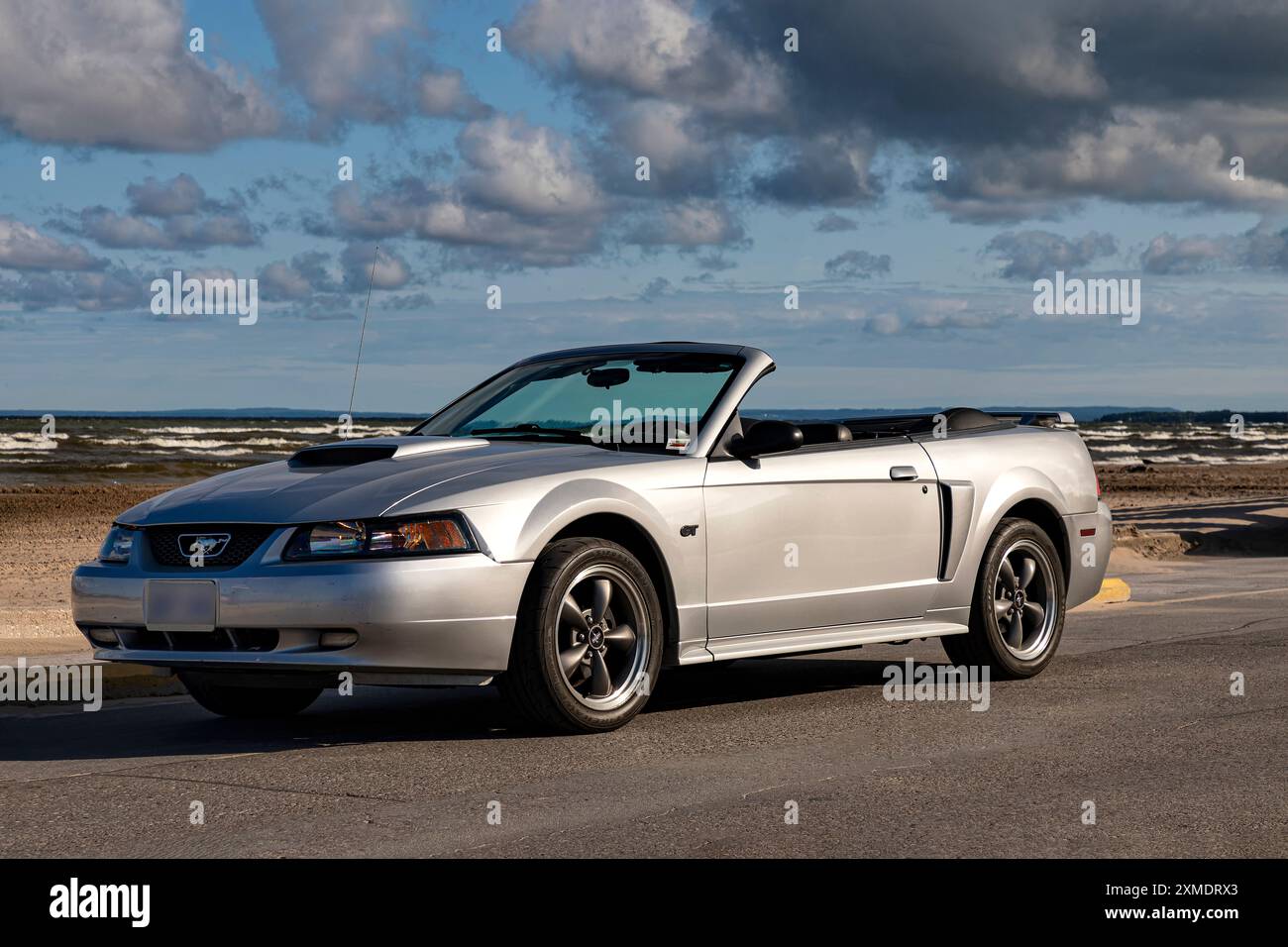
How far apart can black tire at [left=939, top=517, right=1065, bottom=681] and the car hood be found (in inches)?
95.0

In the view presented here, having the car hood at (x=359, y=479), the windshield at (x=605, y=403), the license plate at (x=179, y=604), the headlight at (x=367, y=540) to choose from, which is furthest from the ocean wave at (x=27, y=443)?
the headlight at (x=367, y=540)

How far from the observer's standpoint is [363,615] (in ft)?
21.7

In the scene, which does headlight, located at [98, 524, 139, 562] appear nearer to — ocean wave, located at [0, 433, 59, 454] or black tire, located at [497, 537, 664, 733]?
black tire, located at [497, 537, 664, 733]

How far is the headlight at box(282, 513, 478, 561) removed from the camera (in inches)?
265

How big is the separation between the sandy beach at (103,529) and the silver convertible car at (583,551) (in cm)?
453

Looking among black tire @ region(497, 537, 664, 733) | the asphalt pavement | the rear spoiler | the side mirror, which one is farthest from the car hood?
the rear spoiler

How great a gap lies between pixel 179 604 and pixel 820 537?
2.96 m

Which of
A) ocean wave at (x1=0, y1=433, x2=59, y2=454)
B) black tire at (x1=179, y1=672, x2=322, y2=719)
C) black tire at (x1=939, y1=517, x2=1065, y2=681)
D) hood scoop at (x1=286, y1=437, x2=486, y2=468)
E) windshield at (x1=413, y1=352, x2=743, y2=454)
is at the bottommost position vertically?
black tire at (x1=179, y1=672, x2=322, y2=719)

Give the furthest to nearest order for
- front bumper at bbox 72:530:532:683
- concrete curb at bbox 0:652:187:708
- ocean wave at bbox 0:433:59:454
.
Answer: ocean wave at bbox 0:433:59:454 → concrete curb at bbox 0:652:187:708 → front bumper at bbox 72:530:532:683

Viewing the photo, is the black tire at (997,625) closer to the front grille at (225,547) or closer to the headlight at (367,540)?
the headlight at (367,540)

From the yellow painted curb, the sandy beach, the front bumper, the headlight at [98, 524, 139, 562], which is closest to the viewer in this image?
the front bumper
